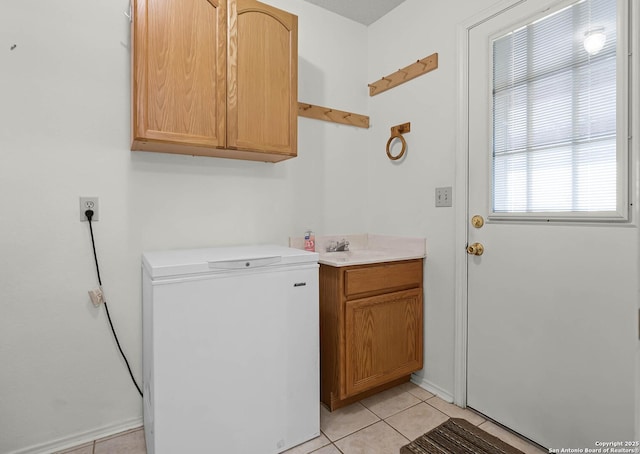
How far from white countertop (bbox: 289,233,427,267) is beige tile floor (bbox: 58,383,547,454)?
87cm

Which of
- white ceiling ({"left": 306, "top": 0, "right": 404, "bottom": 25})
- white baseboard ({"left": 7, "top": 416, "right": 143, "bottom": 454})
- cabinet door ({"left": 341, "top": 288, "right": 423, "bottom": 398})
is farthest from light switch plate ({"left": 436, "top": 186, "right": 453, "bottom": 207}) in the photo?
white baseboard ({"left": 7, "top": 416, "right": 143, "bottom": 454})

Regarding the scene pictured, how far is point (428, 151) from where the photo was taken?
217 cm

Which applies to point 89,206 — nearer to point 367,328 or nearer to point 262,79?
point 262,79

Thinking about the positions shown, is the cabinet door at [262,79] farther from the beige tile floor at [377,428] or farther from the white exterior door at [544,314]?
the beige tile floor at [377,428]

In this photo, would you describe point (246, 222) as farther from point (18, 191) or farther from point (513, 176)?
point (513, 176)

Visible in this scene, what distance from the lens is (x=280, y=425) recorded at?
5.23 ft

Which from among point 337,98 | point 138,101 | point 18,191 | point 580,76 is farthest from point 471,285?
point 18,191

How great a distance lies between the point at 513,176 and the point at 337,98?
134 centimetres

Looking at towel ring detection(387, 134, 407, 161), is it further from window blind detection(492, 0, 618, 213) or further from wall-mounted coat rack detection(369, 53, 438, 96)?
window blind detection(492, 0, 618, 213)

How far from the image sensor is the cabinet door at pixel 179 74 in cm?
151

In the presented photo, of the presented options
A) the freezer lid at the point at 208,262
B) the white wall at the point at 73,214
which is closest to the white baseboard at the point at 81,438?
the white wall at the point at 73,214

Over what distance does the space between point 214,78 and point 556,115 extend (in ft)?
5.39

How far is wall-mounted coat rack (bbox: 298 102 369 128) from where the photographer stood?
7.64 ft

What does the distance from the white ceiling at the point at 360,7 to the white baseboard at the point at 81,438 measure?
2.83 m
